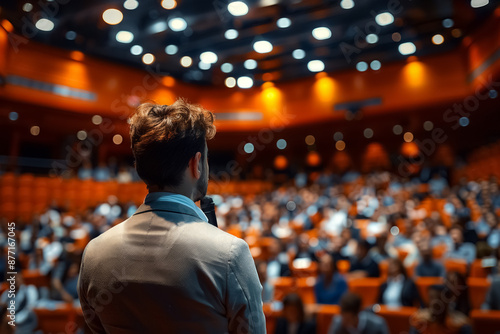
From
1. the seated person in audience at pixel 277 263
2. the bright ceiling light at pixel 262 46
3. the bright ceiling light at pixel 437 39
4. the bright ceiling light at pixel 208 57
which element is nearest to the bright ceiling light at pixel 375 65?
the bright ceiling light at pixel 437 39

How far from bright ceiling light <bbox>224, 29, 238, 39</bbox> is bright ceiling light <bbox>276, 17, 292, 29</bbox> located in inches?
33.7

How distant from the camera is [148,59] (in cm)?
932

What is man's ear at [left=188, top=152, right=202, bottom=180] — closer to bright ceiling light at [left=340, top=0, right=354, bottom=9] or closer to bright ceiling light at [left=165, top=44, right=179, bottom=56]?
bright ceiling light at [left=340, top=0, right=354, bottom=9]

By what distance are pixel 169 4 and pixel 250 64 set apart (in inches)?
138

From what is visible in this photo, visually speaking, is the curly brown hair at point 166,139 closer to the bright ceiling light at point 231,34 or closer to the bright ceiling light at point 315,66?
the bright ceiling light at point 231,34

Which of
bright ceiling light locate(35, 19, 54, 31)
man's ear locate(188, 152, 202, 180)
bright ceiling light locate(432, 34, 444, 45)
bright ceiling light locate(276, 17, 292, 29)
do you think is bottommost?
man's ear locate(188, 152, 202, 180)

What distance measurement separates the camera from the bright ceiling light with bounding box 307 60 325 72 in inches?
376

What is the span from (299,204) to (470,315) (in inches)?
221

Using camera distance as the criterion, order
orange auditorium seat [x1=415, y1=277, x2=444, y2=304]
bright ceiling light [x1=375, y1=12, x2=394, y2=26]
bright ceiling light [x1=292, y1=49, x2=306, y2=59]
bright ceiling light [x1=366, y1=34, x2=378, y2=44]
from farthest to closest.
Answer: bright ceiling light [x1=292, y1=49, x2=306, y2=59]
bright ceiling light [x1=366, y1=34, x2=378, y2=44]
bright ceiling light [x1=375, y1=12, x2=394, y2=26]
orange auditorium seat [x1=415, y1=277, x2=444, y2=304]

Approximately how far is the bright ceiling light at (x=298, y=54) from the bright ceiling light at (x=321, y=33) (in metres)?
0.84

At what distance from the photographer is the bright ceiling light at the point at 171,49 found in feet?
27.3

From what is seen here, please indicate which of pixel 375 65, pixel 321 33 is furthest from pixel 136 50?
pixel 375 65

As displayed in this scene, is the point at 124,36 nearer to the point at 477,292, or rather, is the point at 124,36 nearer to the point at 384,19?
the point at 384,19

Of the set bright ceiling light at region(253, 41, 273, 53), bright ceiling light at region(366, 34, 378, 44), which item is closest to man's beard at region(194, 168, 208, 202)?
bright ceiling light at region(253, 41, 273, 53)
